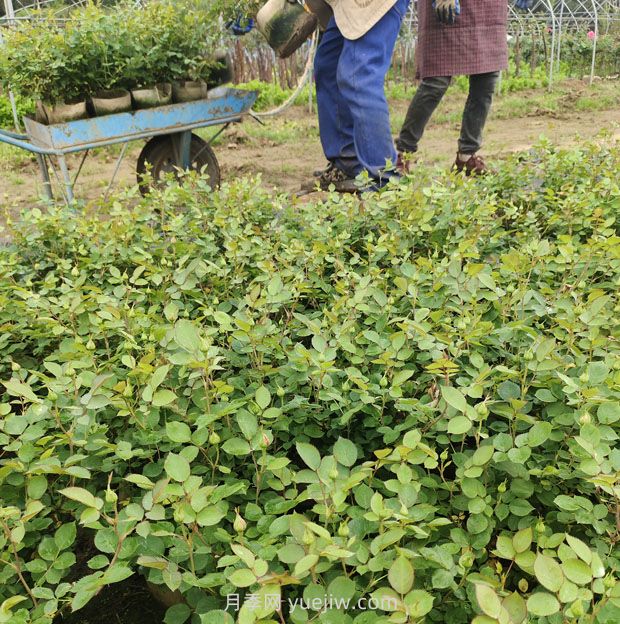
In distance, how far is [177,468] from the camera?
3.28 ft

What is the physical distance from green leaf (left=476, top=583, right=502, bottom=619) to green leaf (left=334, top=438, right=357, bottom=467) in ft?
1.05

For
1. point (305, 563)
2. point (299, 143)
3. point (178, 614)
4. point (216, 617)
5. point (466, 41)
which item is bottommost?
point (299, 143)

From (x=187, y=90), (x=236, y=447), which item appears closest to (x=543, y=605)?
(x=236, y=447)

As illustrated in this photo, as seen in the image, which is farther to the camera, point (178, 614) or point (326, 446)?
point (326, 446)

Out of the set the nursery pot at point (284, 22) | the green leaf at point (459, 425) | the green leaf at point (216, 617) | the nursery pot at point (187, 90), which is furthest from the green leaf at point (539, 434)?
the nursery pot at point (187, 90)

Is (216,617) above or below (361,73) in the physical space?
below

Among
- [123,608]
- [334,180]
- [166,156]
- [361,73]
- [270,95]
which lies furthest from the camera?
[270,95]

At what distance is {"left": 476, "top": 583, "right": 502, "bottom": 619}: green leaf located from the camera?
2.64 ft

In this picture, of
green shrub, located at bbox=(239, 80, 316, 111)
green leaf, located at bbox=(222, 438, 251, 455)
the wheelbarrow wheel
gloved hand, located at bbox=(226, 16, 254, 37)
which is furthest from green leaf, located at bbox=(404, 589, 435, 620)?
green shrub, located at bbox=(239, 80, 316, 111)

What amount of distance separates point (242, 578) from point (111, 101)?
3.57 meters

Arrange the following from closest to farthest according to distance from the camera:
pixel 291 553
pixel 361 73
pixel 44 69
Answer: pixel 291 553 < pixel 361 73 < pixel 44 69

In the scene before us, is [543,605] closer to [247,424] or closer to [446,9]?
[247,424]

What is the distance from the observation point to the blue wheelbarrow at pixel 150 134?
366 centimetres

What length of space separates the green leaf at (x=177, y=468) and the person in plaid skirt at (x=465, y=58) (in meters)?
3.49
